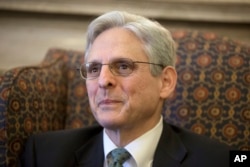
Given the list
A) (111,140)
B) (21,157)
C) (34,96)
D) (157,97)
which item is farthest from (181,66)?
(21,157)

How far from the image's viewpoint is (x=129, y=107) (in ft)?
4.39

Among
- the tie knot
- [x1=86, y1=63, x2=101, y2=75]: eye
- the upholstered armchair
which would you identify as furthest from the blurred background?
the tie knot

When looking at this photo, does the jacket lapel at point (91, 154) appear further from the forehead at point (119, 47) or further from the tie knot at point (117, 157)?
the forehead at point (119, 47)

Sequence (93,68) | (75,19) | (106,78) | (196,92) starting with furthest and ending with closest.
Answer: (75,19)
(196,92)
(93,68)
(106,78)

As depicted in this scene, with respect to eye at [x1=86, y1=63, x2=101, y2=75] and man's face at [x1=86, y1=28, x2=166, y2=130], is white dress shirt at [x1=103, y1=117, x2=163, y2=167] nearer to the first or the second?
man's face at [x1=86, y1=28, x2=166, y2=130]

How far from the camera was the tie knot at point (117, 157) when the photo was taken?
137 centimetres

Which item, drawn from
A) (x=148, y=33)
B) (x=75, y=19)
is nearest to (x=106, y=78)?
(x=148, y=33)

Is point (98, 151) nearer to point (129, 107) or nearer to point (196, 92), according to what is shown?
point (129, 107)

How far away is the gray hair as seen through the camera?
4.60 ft

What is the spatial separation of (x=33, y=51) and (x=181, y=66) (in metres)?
0.97

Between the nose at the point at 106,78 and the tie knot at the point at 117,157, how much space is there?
10.3 inches

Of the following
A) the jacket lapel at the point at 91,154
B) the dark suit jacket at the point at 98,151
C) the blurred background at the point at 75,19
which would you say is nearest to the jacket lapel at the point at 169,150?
the dark suit jacket at the point at 98,151

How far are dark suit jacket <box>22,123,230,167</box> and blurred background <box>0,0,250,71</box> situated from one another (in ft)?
2.75

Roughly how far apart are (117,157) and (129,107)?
7.9 inches
